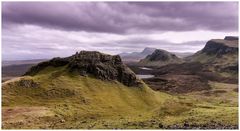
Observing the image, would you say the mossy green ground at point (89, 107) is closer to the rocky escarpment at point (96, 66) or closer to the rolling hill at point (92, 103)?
the rolling hill at point (92, 103)

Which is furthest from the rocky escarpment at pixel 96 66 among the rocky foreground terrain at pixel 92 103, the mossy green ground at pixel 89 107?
the mossy green ground at pixel 89 107

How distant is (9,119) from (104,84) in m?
30.3

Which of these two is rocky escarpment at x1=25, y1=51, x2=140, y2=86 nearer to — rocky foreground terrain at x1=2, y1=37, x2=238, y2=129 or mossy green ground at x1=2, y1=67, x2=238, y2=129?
rocky foreground terrain at x1=2, y1=37, x2=238, y2=129

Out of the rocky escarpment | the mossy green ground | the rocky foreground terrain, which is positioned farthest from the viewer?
the rocky escarpment

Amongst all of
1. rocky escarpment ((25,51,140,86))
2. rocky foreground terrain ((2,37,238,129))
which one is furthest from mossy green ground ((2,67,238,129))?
rocky escarpment ((25,51,140,86))

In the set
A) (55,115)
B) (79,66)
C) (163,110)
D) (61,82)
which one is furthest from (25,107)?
(163,110)

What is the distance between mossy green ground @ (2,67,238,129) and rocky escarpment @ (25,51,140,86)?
6.44ft

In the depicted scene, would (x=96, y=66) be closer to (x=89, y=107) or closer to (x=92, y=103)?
(x=92, y=103)

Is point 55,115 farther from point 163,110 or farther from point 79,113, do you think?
point 163,110

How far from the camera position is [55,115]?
72188mm

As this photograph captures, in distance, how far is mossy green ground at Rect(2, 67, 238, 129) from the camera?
6718cm

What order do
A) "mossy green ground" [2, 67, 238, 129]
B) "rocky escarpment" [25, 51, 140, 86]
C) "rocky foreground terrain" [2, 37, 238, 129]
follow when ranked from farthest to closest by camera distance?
"rocky escarpment" [25, 51, 140, 86] < "mossy green ground" [2, 67, 238, 129] < "rocky foreground terrain" [2, 37, 238, 129]

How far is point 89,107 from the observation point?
80938 millimetres

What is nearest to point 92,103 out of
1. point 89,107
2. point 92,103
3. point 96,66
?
point 92,103
